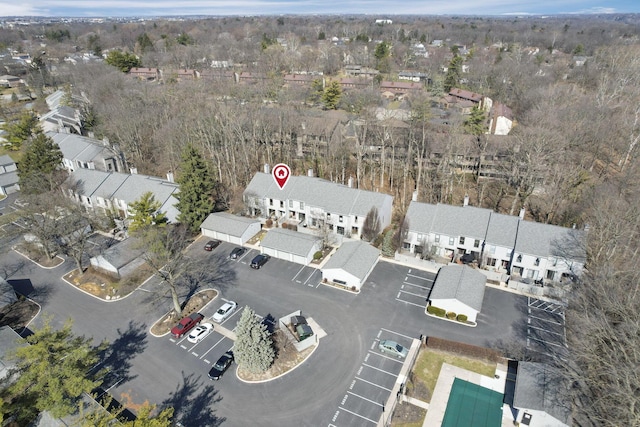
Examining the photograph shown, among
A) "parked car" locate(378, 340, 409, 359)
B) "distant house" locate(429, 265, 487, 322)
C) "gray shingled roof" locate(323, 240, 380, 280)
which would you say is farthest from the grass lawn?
"gray shingled roof" locate(323, 240, 380, 280)

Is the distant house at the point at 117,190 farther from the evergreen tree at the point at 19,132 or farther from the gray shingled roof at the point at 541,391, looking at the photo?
the gray shingled roof at the point at 541,391

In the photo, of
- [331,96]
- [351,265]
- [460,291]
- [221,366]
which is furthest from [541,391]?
[331,96]

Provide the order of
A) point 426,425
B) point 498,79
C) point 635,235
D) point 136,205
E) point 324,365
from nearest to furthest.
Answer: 1. point 426,425
2. point 324,365
3. point 635,235
4. point 136,205
5. point 498,79

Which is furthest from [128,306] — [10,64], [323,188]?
[10,64]

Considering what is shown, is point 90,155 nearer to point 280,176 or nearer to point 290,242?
point 280,176

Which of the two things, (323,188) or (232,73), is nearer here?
(323,188)

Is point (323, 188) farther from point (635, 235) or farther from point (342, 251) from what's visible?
point (635, 235)

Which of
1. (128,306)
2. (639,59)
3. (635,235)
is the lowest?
(128,306)
